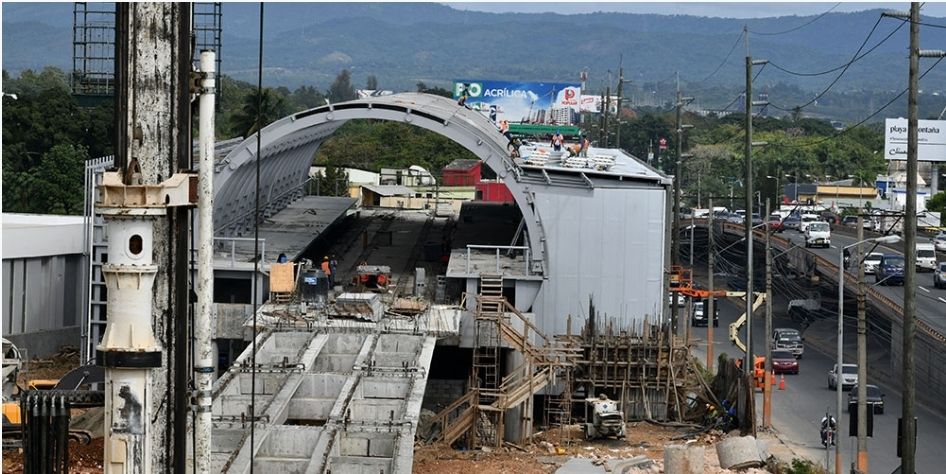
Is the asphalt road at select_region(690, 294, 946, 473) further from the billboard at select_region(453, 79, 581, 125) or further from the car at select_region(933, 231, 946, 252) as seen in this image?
the billboard at select_region(453, 79, 581, 125)

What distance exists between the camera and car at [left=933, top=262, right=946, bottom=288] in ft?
248

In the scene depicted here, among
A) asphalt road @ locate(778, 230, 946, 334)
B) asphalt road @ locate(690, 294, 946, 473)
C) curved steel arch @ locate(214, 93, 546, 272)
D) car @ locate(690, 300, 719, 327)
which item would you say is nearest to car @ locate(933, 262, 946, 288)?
asphalt road @ locate(778, 230, 946, 334)

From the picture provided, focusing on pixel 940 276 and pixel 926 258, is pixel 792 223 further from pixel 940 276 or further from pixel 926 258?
pixel 940 276

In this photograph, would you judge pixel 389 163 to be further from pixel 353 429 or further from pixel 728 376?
pixel 353 429

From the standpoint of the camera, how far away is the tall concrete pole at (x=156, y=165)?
17.3 m

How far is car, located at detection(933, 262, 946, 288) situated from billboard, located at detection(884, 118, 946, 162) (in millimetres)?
45888

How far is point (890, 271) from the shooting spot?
253 ft

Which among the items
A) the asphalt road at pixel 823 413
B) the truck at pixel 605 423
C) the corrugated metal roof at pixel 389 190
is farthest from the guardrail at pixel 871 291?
the corrugated metal roof at pixel 389 190

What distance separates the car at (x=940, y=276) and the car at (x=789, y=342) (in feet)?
26.1

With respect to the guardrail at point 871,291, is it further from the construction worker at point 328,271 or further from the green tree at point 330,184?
the green tree at point 330,184

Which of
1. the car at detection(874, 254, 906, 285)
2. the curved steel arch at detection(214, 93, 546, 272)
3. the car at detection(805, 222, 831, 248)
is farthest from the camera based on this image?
the car at detection(805, 222, 831, 248)

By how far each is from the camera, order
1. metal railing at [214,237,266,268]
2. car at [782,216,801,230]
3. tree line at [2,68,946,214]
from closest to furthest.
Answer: metal railing at [214,237,266,268] < tree line at [2,68,946,214] < car at [782,216,801,230]

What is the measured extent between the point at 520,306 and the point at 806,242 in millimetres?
50885

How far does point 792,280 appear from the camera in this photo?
300ft
